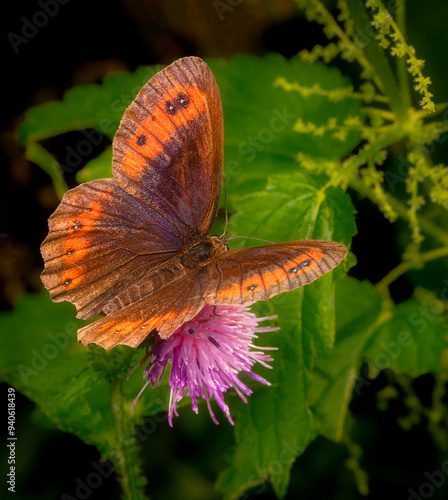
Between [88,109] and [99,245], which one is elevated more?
[88,109]

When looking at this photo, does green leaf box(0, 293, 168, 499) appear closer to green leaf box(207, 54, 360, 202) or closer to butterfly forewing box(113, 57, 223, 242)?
butterfly forewing box(113, 57, 223, 242)

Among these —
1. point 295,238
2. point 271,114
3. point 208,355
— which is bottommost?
point 208,355
